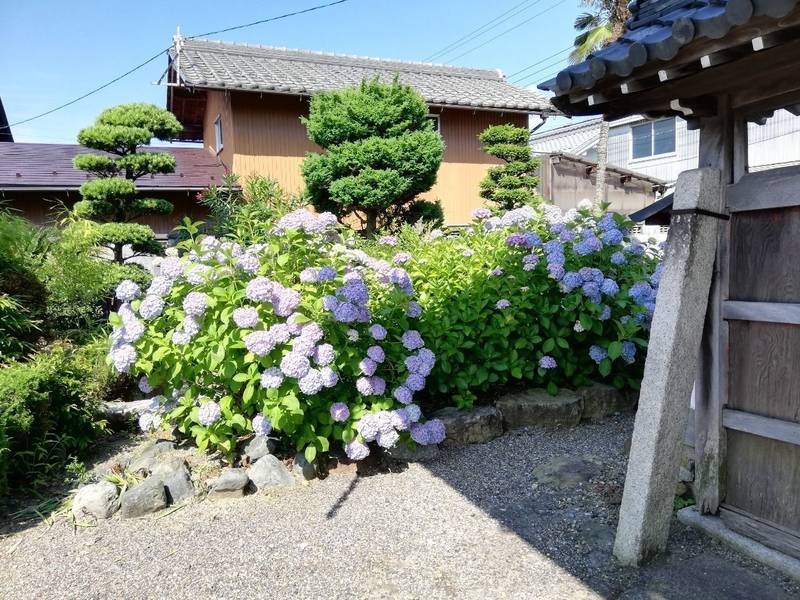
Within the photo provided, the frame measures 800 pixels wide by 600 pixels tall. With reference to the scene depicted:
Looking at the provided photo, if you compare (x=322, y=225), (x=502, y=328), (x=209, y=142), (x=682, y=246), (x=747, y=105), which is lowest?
(x=502, y=328)

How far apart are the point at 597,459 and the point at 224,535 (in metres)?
2.16

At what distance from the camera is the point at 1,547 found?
9.09ft

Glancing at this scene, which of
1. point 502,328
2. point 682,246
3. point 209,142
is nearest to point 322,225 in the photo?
point 502,328

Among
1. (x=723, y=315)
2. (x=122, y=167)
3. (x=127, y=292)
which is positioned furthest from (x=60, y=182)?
(x=723, y=315)

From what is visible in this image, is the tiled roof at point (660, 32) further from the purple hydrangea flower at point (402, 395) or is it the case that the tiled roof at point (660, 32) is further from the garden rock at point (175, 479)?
the garden rock at point (175, 479)

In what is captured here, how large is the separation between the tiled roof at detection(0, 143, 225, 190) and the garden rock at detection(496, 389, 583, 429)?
25.0 feet

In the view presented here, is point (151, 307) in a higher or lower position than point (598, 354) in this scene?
higher

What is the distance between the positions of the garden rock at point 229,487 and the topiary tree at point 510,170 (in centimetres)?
891

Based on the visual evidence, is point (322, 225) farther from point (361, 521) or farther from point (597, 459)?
point (597, 459)

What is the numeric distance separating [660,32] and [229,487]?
9.64 feet

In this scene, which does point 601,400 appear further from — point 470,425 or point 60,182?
point 60,182

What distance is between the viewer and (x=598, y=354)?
13.1 ft

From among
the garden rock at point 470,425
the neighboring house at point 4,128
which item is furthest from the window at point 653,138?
the neighboring house at point 4,128

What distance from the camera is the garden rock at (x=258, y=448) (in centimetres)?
344
